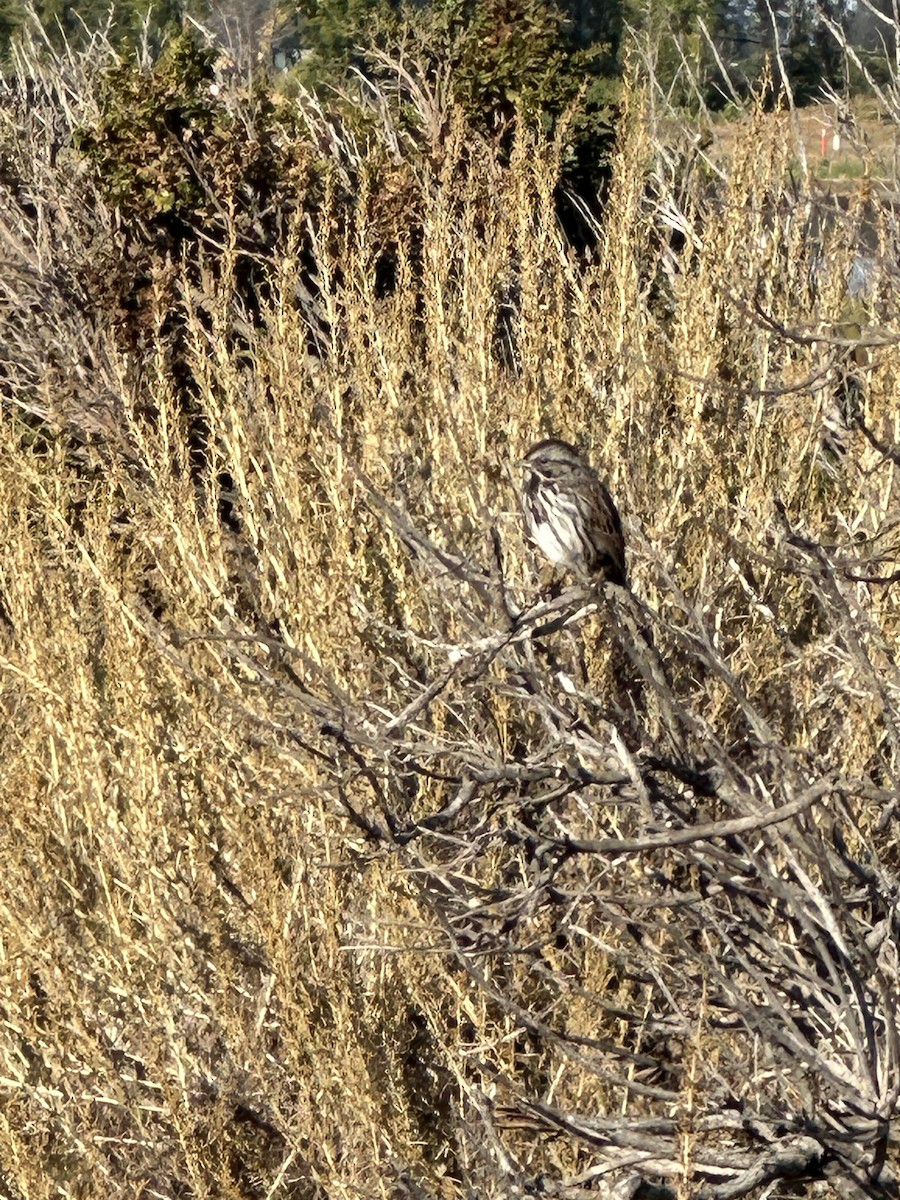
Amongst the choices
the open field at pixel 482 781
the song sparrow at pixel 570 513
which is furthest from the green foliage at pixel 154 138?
the song sparrow at pixel 570 513

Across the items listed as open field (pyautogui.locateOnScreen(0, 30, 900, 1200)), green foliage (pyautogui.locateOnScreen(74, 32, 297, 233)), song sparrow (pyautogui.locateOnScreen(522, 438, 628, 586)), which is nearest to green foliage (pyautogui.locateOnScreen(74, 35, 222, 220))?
green foliage (pyautogui.locateOnScreen(74, 32, 297, 233))

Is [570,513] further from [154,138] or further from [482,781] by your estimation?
[154,138]

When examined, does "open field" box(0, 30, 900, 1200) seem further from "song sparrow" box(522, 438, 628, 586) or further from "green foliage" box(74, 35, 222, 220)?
"green foliage" box(74, 35, 222, 220)

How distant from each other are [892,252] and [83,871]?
2289 millimetres

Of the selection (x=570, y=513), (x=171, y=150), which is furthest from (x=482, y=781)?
(x=171, y=150)

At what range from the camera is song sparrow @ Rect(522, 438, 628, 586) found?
4215mm

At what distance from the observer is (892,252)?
11.3 ft

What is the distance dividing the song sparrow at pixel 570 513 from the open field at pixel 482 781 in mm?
74

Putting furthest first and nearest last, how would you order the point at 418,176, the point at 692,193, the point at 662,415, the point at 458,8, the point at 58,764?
1. the point at 458,8
2. the point at 418,176
3. the point at 692,193
4. the point at 662,415
5. the point at 58,764

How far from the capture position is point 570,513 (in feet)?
14.0

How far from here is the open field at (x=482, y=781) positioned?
9.75ft

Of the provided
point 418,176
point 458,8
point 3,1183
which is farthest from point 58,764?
point 458,8

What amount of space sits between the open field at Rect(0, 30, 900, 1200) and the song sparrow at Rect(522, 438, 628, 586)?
74mm

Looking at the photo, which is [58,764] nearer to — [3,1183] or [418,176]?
[3,1183]
